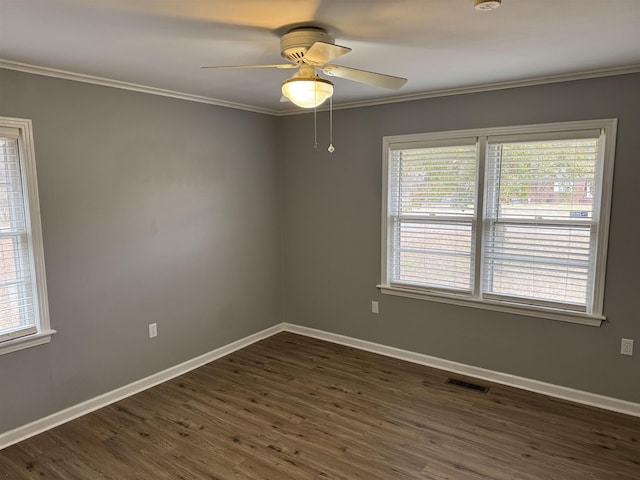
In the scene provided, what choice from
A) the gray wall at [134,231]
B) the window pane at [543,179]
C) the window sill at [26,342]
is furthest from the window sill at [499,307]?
the window sill at [26,342]

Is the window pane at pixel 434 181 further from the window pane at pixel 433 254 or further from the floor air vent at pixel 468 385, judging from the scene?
the floor air vent at pixel 468 385

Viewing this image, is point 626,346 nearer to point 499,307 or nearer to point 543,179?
point 499,307

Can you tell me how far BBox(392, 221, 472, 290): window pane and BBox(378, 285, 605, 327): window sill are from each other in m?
0.10

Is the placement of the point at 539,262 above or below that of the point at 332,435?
above

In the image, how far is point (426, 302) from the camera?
13.0ft

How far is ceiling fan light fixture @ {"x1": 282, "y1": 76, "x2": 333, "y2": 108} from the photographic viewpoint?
2029 millimetres

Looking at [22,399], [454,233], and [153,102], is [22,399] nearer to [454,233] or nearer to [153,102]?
[153,102]

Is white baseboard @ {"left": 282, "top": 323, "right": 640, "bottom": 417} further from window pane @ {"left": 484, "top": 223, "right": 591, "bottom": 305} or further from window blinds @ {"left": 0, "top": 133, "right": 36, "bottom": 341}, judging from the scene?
window blinds @ {"left": 0, "top": 133, "right": 36, "bottom": 341}

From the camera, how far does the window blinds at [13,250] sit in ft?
8.99

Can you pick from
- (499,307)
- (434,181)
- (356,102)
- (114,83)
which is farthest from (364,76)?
(499,307)

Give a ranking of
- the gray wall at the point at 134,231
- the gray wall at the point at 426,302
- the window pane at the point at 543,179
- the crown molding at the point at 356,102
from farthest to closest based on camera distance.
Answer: the window pane at the point at 543,179, the gray wall at the point at 426,302, the gray wall at the point at 134,231, the crown molding at the point at 356,102

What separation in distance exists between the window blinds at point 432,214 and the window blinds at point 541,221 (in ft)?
0.59

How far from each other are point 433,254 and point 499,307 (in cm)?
70

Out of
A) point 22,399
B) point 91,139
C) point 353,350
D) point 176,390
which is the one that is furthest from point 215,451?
point 91,139
